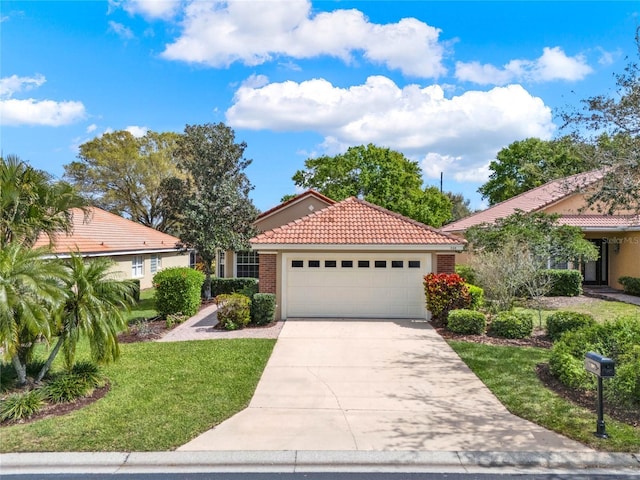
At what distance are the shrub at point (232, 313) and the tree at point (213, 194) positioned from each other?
5.13m

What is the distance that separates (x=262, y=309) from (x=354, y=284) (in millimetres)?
3016

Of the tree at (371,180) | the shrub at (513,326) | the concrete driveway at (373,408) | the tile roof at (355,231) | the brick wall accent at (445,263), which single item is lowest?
the concrete driveway at (373,408)

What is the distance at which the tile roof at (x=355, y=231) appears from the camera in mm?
13594

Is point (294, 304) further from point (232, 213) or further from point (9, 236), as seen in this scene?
point (9, 236)

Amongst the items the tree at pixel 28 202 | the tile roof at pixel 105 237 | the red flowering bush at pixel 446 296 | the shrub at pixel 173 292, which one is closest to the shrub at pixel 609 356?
the red flowering bush at pixel 446 296

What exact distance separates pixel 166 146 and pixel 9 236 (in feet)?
104

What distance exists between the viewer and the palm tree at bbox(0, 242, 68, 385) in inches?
237

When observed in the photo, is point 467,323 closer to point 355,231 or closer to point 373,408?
point 355,231

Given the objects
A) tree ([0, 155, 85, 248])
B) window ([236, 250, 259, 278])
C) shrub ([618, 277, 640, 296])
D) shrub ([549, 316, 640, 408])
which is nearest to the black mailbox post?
shrub ([549, 316, 640, 408])

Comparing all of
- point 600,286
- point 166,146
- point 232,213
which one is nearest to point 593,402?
point 232,213

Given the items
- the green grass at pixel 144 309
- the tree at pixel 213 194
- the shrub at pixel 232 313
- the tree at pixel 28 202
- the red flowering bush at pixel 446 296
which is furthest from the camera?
the tree at pixel 213 194

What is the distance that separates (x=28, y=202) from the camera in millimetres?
9992

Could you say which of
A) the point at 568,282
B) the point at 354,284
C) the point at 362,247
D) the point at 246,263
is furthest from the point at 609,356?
the point at 246,263

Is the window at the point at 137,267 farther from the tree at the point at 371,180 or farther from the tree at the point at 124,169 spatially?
the tree at the point at 371,180
